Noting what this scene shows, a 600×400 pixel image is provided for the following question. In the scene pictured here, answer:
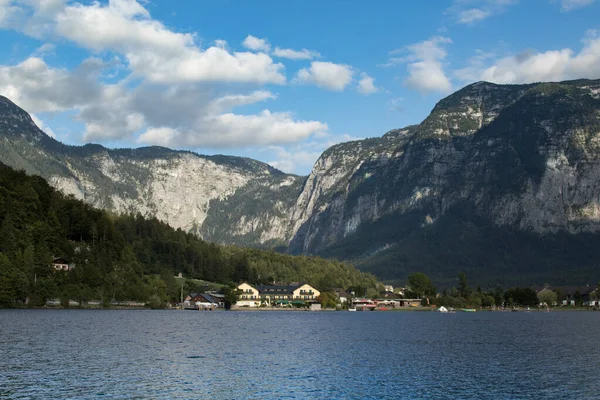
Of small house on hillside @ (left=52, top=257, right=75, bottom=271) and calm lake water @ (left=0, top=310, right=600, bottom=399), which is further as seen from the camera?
small house on hillside @ (left=52, top=257, right=75, bottom=271)

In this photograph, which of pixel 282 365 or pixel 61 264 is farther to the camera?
pixel 61 264

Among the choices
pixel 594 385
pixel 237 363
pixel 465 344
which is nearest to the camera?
pixel 594 385

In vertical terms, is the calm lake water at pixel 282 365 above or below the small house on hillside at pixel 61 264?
below

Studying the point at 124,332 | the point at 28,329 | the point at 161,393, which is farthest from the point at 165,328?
the point at 161,393

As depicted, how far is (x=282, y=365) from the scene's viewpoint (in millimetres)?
72125

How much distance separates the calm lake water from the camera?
5619cm

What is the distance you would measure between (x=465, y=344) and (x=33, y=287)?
362 ft

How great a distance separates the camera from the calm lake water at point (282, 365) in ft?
184

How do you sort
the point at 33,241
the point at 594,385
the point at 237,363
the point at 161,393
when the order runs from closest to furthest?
the point at 161,393 < the point at 594,385 < the point at 237,363 < the point at 33,241

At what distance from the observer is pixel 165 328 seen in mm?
117500

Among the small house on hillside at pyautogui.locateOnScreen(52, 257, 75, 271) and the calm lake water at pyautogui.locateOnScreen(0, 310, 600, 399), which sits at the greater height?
the small house on hillside at pyautogui.locateOnScreen(52, 257, 75, 271)

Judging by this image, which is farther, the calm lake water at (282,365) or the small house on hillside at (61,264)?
the small house on hillside at (61,264)

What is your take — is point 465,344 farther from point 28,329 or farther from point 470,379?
point 28,329

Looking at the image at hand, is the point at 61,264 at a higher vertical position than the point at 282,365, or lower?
higher
